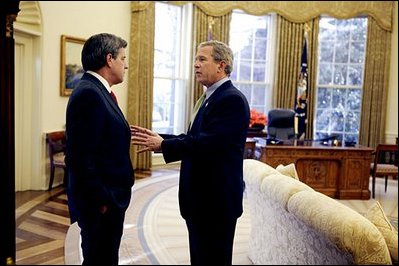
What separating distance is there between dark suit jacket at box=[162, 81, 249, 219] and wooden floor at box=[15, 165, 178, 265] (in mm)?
101

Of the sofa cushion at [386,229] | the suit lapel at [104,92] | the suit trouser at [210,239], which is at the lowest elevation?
the sofa cushion at [386,229]

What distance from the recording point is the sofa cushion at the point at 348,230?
3.98 feet

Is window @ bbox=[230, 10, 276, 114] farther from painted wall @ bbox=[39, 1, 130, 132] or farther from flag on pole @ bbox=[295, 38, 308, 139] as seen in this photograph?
painted wall @ bbox=[39, 1, 130, 132]

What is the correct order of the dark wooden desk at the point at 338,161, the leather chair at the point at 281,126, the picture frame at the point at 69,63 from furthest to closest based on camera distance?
the leather chair at the point at 281,126
the dark wooden desk at the point at 338,161
the picture frame at the point at 69,63

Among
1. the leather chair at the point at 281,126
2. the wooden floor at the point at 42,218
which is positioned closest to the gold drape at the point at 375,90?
the leather chair at the point at 281,126

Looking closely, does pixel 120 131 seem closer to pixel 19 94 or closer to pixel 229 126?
pixel 229 126

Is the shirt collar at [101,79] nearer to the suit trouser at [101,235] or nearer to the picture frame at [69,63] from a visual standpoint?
the suit trouser at [101,235]

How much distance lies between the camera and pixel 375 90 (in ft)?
22.2

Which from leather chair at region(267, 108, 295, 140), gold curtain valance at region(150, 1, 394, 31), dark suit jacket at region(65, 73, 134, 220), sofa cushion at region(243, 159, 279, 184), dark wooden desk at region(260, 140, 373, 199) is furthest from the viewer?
gold curtain valance at region(150, 1, 394, 31)

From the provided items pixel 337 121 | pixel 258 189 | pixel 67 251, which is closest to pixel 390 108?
pixel 337 121

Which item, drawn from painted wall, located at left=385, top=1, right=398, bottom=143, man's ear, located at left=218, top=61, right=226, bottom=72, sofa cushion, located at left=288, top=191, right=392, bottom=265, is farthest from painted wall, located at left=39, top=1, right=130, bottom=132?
painted wall, located at left=385, top=1, right=398, bottom=143

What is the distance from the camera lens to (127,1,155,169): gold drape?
3.36ft

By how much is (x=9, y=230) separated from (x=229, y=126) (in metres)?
0.51

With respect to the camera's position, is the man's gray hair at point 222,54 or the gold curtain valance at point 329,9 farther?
the gold curtain valance at point 329,9
